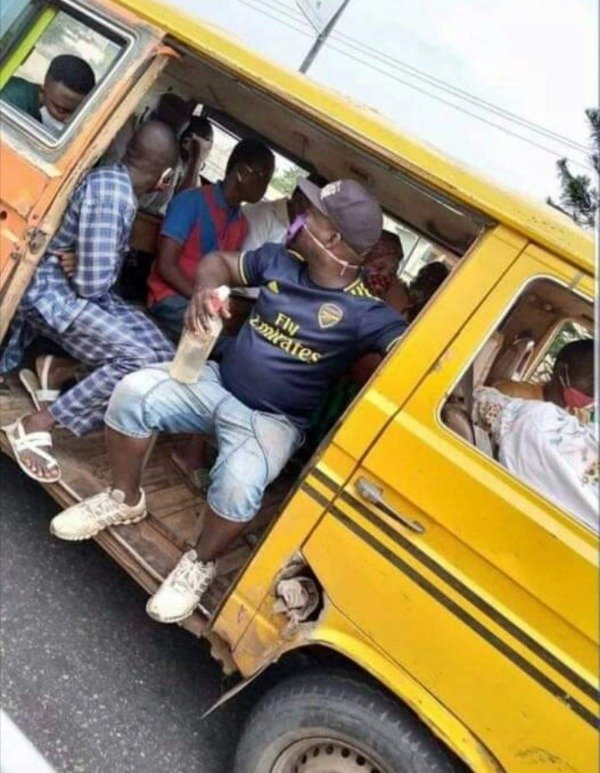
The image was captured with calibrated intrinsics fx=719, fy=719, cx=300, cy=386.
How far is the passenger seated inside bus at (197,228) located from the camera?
3.69m

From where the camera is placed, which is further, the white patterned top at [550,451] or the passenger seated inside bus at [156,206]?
the passenger seated inside bus at [156,206]

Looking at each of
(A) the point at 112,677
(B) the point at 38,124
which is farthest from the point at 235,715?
(B) the point at 38,124

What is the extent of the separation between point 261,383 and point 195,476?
91 centimetres

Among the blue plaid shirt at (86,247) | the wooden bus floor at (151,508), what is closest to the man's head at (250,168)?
the blue plaid shirt at (86,247)

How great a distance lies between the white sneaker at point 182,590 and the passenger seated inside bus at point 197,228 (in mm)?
1556

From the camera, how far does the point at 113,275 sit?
10.1ft

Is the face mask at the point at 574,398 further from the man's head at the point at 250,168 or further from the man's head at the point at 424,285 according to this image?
the man's head at the point at 250,168

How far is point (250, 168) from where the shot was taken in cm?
387

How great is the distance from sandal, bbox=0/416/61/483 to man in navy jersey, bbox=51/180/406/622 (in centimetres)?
25

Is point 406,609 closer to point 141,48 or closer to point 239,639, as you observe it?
point 239,639

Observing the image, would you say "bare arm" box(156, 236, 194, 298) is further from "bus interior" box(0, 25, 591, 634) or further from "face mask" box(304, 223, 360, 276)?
"face mask" box(304, 223, 360, 276)

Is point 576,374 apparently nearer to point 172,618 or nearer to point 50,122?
point 172,618

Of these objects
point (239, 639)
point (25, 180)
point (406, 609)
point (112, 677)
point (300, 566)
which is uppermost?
point (25, 180)

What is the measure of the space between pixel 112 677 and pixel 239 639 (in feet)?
2.21
